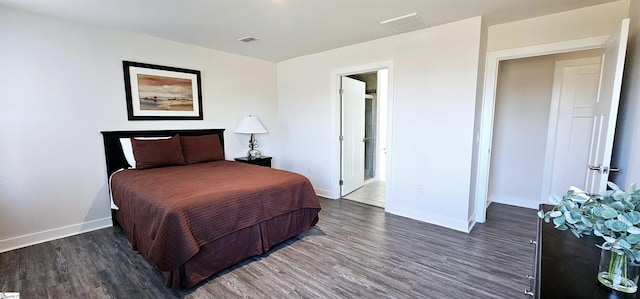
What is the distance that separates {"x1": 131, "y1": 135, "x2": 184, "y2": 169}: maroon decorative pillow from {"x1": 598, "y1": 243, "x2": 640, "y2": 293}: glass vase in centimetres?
363

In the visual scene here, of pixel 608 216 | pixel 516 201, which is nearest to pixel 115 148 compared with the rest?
pixel 608 216

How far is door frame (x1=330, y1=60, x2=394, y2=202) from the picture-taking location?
134 inches

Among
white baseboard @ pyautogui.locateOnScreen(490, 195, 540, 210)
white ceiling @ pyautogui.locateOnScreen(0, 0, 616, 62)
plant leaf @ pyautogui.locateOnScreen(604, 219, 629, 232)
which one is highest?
white ceiling @ pyautogui.locateOnScreen(0, 0, 616, 62)

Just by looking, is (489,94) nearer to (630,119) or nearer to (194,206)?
(630,119)

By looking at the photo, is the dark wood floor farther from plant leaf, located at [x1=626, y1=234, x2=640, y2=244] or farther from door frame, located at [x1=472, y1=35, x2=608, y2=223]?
plant leaf, located at [x1=626, y1=234, x2=640, y2=244]

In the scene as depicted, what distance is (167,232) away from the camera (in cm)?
181

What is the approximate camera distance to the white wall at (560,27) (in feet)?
7.81

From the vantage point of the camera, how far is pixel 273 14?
2623 mm

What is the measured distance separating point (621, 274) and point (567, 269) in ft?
0.43

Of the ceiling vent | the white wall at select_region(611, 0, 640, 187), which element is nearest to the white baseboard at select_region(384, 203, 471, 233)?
the white wall at select_region(611, 0, 640, 187)

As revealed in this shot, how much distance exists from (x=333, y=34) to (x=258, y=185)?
2065 mm

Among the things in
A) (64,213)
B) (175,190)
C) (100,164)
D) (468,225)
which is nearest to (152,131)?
(100,164)

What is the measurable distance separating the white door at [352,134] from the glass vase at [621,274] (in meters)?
3.43

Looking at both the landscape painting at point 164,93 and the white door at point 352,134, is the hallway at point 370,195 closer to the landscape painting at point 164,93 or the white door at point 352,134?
the white door at point 352,134
